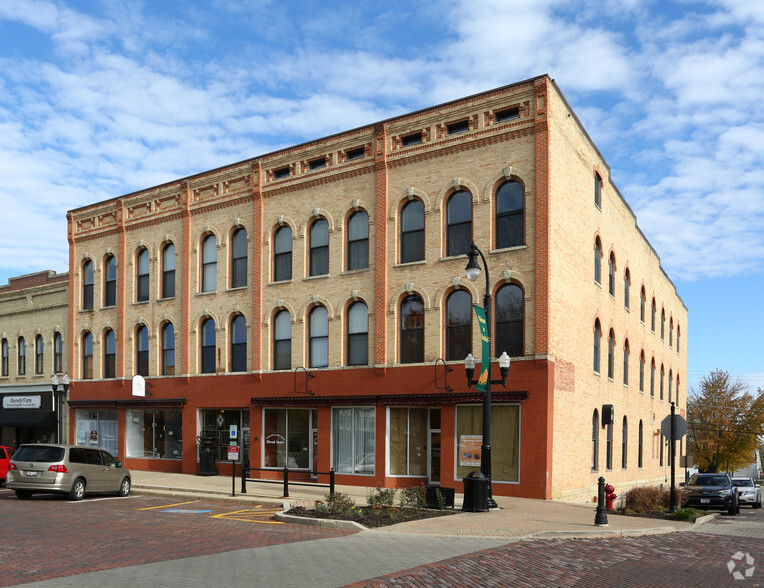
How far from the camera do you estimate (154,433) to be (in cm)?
3441

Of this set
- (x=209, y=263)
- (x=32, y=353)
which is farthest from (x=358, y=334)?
(x=32, y=353)

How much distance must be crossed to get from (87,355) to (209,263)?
9.45 metres

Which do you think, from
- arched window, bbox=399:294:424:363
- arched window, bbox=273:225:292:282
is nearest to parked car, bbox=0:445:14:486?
arched window, bbox=273:225:292:282

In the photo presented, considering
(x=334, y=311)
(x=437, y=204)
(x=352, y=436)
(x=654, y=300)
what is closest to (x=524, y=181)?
(x=437, y=204)

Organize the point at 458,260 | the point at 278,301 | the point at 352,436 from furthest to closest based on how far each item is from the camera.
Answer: the point at 278,301
the point at 352,436
the point at 458,260

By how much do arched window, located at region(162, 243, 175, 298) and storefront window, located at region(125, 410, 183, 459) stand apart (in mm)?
5240

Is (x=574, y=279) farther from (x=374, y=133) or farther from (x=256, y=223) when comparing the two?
(x=256, y=223)

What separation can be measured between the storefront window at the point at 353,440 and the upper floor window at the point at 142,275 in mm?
12274

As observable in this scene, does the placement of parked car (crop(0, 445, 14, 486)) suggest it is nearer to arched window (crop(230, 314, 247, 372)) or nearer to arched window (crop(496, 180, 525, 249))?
arched window (crop(230, 314, 247, 372))

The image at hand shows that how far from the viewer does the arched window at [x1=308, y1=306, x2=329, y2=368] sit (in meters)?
28.9

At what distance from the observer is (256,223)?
30969 millimetres

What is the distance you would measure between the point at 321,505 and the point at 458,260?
10147 millimetres

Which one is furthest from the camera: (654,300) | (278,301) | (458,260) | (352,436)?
(654,300)

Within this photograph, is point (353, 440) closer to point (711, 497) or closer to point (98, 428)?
point (711, 497)
